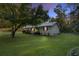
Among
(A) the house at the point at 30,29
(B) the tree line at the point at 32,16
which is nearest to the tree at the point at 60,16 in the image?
(B) the tree line at the point at 32,16

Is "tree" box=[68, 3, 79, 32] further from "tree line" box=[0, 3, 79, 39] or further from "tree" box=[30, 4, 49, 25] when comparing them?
"tree" box=[30, 4, 49, 25]

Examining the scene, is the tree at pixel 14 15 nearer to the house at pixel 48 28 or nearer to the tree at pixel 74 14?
the house at pixel 48 28

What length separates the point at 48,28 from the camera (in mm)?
1539

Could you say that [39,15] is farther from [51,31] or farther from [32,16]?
[51,31]

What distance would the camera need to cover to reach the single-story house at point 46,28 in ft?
5.00

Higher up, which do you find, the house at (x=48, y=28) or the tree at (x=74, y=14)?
the tree at (x=74, y=14)

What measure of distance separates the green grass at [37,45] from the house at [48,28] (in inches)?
2.1

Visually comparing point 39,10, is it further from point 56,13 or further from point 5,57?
point 5,57

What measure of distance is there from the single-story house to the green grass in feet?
0.17

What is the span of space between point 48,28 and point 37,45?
0.17 m

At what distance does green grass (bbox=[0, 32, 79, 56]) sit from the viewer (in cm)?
151

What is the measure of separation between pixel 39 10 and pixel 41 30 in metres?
0.17

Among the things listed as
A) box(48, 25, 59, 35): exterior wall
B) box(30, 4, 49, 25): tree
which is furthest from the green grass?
box(30, 4, 49, 25): tree

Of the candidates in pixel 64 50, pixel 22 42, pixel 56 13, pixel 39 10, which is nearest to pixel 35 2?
pixel 39 10
